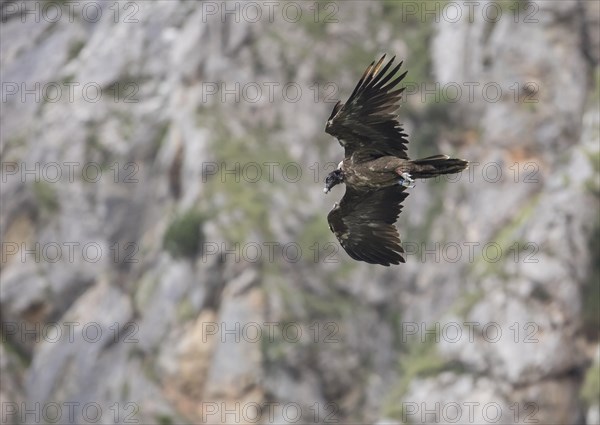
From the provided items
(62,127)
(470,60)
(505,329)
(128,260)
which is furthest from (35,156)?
(505,329)

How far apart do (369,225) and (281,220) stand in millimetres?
26025

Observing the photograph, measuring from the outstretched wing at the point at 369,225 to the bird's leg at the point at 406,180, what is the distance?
1.72 m

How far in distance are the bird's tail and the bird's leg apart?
1.17ft

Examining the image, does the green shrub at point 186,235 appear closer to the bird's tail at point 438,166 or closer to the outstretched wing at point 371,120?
the outstretched wing at point 371,120

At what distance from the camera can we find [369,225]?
21.2m

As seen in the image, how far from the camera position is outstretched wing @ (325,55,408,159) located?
18.5 meters

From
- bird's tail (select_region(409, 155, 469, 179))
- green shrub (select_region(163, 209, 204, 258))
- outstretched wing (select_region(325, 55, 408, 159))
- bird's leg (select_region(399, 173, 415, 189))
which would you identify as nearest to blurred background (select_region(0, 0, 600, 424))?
green shrub (select_region(163, 209, 204, 258))

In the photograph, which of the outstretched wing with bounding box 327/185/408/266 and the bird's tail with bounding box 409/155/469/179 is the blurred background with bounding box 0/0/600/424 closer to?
the outstretched wing with bounding box 327/185/408/266

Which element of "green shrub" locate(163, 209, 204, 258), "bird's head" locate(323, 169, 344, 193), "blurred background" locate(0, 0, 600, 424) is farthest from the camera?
"green shrub" locate(163, 209, 204, 258)

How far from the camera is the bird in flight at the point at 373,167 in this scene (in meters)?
18.3

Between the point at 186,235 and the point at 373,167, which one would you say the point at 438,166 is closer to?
the point at 373,167

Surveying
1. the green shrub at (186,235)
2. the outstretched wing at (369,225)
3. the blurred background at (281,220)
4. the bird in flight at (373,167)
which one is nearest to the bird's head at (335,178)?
the bird in flight at (373,167)

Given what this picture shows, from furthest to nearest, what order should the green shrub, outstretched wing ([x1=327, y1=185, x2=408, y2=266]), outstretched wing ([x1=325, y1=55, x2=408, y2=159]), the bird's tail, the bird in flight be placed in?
the green shrub → outstretched wing ([x1=327, y1=185, x2=408, y2=266]) → outstretched wing ([x1=325, y1=55, x2=408, y2=159]) → the bird in flight → the bird's tail

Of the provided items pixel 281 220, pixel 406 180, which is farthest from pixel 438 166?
pixel 281 220
